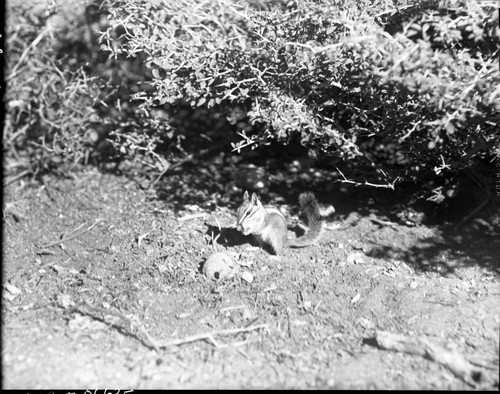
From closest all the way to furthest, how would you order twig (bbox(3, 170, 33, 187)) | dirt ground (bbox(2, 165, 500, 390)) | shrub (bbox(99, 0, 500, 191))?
dirt ground (bbox(2, 165, 500, 390)) → shrub (bbox(99, 0, 500, 191)) → twig (bbox(3, 170, 33, 187))

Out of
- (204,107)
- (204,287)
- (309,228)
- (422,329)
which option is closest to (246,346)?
(204,287)

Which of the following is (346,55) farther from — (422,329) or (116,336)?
(116,336)

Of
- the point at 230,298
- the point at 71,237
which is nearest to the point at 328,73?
the point at 230,298

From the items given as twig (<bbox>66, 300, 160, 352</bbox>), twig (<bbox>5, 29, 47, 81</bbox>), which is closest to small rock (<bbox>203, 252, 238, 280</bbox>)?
twig (<bbox>66, 300, 160, 352</bbox>)

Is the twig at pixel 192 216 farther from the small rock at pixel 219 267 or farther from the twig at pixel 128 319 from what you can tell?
the twig at pixel 128 319

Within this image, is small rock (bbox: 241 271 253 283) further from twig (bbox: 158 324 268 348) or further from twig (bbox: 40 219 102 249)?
twig (bbox: 40 219 102 249)
